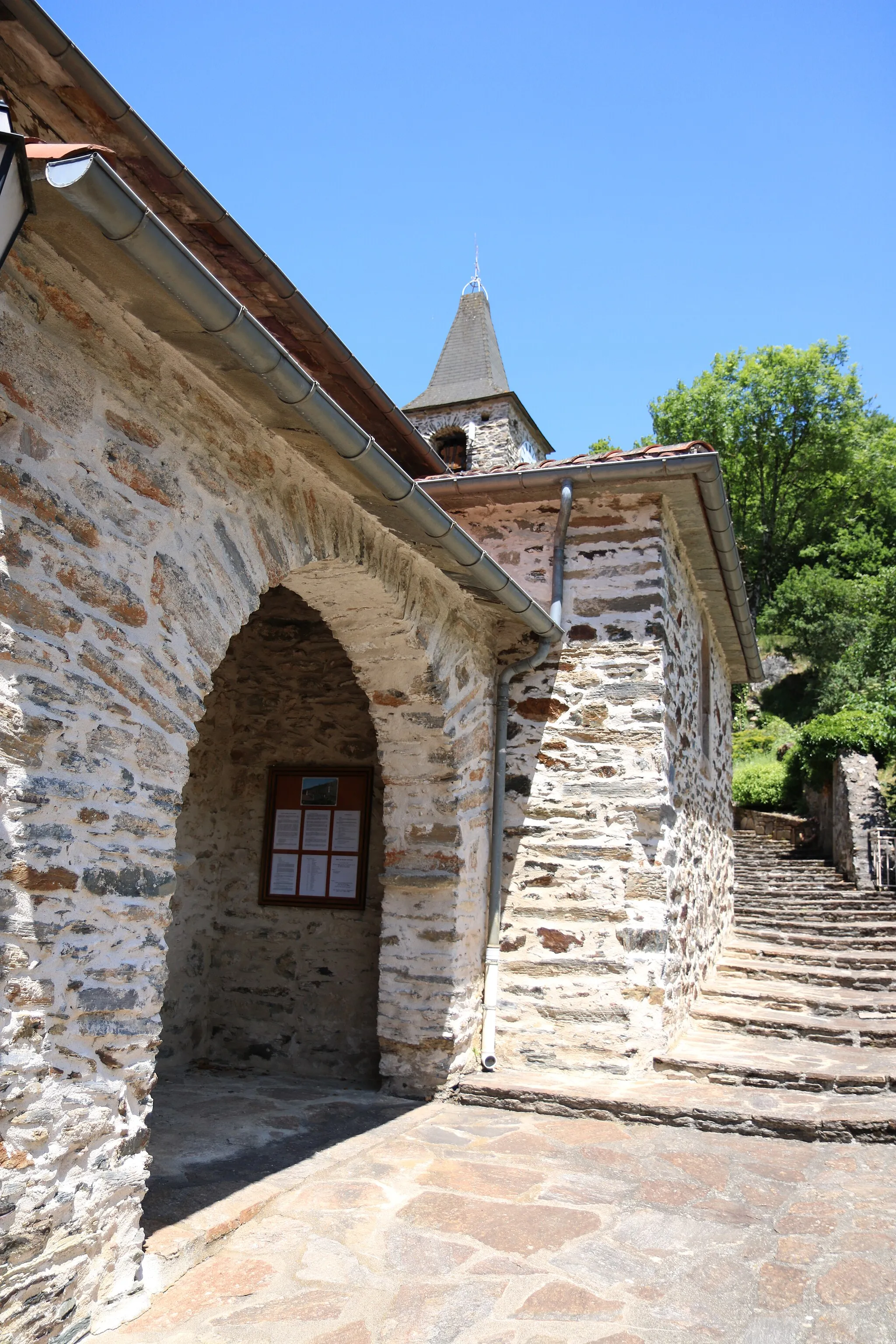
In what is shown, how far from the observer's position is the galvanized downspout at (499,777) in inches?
218

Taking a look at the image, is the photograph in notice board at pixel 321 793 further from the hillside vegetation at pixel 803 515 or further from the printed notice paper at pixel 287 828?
the hillside vegetation at pixel 803 515

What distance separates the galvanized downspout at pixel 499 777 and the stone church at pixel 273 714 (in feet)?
0.07

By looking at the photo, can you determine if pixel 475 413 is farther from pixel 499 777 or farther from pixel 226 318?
pixel 226 318

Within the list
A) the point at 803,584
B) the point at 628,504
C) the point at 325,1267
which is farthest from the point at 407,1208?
the point at 803,584

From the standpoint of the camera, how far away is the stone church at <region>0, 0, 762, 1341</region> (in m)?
2.39

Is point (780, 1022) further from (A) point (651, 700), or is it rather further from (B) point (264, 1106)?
(B) point (264, 1106)

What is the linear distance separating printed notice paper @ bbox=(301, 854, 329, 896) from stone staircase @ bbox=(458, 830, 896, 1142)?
4.74ft

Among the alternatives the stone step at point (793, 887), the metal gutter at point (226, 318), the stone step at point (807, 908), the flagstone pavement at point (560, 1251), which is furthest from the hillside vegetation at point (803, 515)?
the metal gutter at point (226, 318)

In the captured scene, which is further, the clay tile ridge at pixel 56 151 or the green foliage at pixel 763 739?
the green foliage at pixel 763 739

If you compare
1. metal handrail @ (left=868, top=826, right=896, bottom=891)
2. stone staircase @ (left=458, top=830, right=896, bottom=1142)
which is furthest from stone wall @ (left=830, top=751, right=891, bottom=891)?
stone staircase @ (left=458, top=830, right=896, bottom=1142)

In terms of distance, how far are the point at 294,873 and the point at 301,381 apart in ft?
12.5

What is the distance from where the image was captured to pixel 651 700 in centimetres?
571

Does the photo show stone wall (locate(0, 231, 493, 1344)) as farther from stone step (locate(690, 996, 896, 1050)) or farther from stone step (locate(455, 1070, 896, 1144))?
stone step (locate(690, 996, 896, 1050))

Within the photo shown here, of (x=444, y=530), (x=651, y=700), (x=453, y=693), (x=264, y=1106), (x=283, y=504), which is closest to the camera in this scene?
(x=283, y=504)
